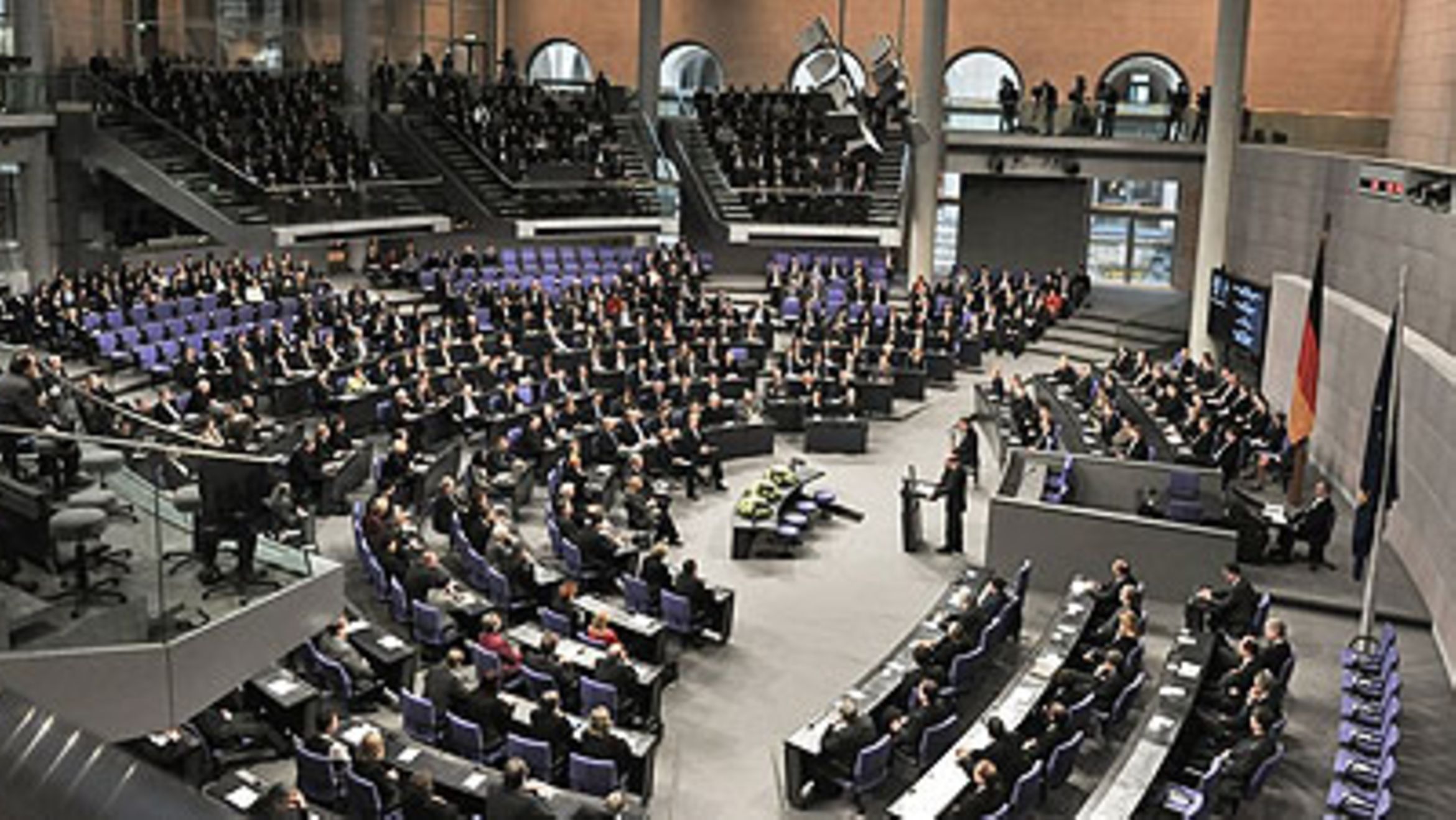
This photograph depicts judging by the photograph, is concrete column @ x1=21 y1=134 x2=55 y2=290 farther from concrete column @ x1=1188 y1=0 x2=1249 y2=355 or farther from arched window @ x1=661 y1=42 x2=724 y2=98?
concrete column @ x1=1188 y1=0 x2=1249 y2=355

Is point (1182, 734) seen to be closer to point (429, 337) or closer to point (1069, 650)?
point (1069, 650)

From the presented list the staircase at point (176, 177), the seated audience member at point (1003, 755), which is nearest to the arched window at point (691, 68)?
the staircase at point (176, 177)

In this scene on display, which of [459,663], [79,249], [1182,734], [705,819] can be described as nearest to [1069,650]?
[1182,734]

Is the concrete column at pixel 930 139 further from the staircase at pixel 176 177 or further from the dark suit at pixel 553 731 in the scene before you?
the dark suit at pixel 553 731

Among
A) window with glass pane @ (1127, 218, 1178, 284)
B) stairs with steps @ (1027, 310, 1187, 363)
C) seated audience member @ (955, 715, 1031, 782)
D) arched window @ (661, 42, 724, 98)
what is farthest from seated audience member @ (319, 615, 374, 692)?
arched window @ (661, 42, 724, 98)

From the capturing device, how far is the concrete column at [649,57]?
38.5 m

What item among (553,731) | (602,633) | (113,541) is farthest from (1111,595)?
(113,541)

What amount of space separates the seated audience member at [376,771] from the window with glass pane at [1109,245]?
1367 inches

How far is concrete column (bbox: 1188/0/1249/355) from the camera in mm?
29938

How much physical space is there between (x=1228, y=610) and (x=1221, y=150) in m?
18.0

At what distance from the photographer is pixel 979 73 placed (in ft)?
141

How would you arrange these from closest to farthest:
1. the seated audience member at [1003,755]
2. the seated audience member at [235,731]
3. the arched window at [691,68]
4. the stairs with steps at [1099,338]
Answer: the seated audience member at [1003,755], the seated audience member at [235,731], the stairs with steps at [1099,338], the arched window at [691,68]

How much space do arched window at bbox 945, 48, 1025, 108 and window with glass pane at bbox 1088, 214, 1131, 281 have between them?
4.70 meters

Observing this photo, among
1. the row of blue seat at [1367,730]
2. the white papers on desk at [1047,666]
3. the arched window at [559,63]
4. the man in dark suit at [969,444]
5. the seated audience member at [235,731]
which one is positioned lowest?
the seated audience member at [235,731]
